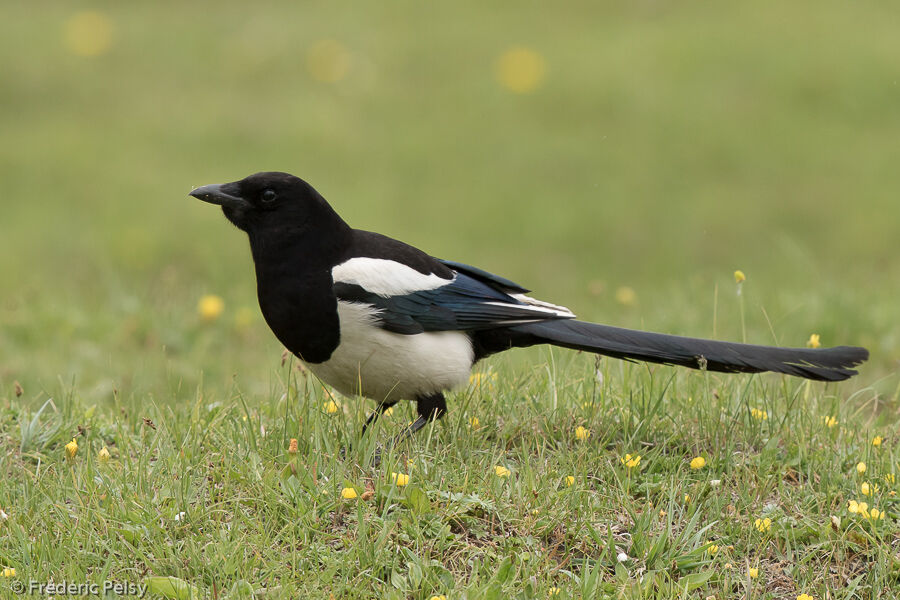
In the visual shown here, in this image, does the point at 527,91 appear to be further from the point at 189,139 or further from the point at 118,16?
the point at 118,16

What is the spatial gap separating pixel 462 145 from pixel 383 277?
251 inches

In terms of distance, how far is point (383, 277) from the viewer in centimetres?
396

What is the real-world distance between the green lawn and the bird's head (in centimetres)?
62

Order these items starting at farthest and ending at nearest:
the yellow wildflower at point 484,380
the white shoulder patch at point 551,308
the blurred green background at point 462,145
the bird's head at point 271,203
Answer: the blurred green background at point 462,145 → the yellow wildflower at point 484,380 → the white shoulder patch at point 551,308 → the bird's head at point 271,203

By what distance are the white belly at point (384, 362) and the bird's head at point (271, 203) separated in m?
0.36

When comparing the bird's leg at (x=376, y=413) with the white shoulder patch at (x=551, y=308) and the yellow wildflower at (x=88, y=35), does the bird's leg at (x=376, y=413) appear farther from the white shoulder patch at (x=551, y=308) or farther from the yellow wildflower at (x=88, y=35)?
the yellow wildflower at (x=88, y=35)

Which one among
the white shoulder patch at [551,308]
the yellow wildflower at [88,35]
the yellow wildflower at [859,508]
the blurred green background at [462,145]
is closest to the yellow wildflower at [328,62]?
the blurred green background at [462,145]

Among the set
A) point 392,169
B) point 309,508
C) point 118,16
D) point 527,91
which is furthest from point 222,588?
point 118,16

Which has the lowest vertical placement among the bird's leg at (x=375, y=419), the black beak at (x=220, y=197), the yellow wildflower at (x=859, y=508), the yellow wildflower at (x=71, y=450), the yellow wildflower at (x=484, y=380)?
the yellow wildflower at (x=71, y=450)

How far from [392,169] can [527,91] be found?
1762mm

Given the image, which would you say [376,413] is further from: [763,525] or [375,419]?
[763,525]

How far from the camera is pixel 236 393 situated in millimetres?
4246

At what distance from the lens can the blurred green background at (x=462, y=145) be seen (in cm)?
812

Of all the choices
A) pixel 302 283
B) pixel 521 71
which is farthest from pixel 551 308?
pixel 521 71
